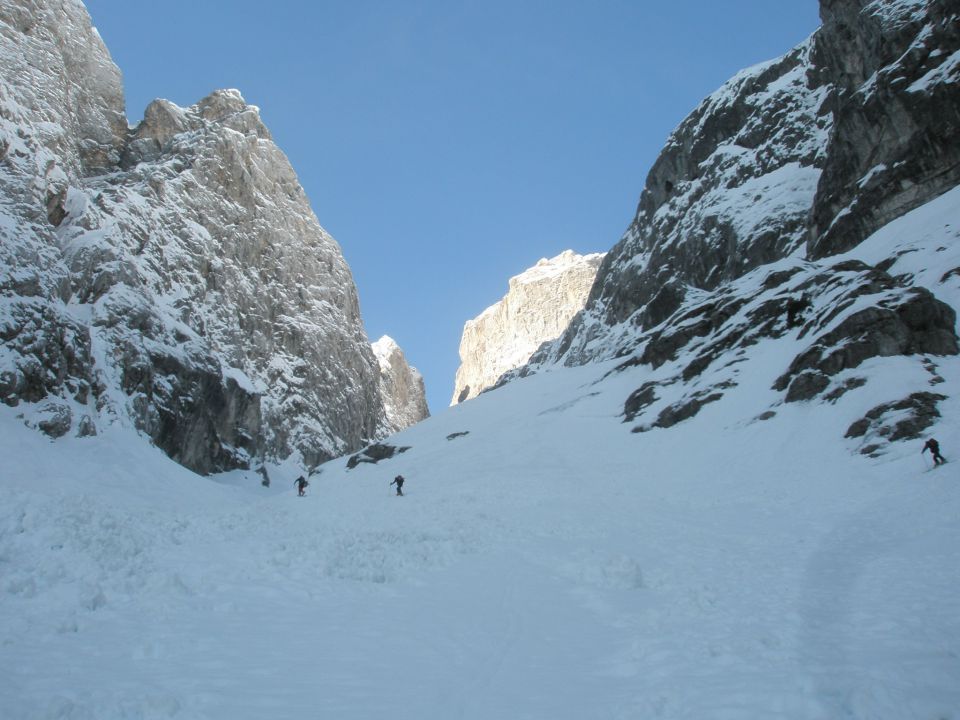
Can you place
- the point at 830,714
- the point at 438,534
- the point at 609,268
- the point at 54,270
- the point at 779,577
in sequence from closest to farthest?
the point at 830,714 < the point at 779,577 < the point at 438,534 < the point at 54,270 < the point at 609,268

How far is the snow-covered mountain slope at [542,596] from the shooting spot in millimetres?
7160

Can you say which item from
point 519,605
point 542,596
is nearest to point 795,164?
point 542,596

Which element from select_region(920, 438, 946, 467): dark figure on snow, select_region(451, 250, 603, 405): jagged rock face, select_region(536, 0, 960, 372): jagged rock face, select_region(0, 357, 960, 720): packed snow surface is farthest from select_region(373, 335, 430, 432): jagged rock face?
select_region(920, 438, 946, 467): dark figure on snow

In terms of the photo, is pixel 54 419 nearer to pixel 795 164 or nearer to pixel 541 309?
pixel 795 164

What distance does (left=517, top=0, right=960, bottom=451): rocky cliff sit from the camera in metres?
31.8

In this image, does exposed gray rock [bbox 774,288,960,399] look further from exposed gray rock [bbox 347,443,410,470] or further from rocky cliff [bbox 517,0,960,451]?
exposed gray rock [bbox 347,443,410,470]

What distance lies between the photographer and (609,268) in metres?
98.7

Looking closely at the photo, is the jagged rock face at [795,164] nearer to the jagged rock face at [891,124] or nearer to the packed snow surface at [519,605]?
the jagged rock face at [891,124]

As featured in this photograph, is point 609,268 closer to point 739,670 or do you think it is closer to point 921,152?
point 921,152

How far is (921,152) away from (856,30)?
19195mm

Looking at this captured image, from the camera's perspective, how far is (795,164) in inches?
2842

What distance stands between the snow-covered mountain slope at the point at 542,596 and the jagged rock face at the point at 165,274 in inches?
769

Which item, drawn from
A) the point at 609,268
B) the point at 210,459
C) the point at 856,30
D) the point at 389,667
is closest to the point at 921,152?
the point at 856,30

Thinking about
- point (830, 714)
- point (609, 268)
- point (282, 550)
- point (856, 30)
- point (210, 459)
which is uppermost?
point (856, 30)
